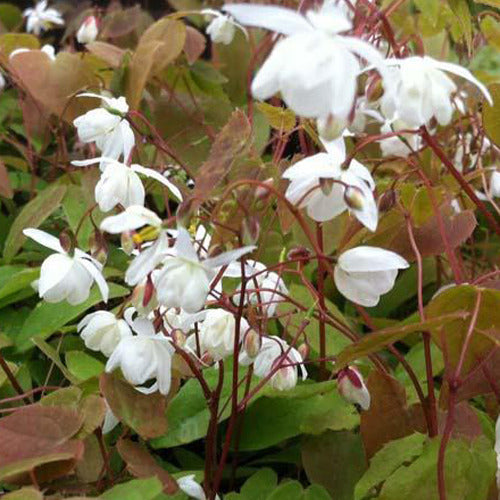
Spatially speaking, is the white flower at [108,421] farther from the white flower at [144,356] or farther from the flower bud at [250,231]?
the flower bud at [250,231]

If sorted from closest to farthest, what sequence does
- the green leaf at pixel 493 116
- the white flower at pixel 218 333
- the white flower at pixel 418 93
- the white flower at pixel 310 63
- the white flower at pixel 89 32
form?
the white flower at pixel 310 63
the white flower at pixel 418 93
the white flower at pixel 218 333
the green leaf at pixel 493 116
the white flower at pixel 89 32

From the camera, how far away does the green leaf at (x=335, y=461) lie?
33.3 inches

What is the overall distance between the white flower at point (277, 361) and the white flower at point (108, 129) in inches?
9.0

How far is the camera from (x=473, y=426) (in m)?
0.82

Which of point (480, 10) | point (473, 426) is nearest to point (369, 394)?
point (473, 426)

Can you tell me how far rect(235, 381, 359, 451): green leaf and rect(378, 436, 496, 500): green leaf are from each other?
5.1 inches

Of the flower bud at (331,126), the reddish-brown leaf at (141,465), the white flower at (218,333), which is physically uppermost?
the flower bud at (331,126)

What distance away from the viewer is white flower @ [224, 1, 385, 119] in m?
0.53

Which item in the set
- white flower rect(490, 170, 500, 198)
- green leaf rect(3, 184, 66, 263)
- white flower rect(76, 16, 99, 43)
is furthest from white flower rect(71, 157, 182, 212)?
white flower rect(76, 16, 99, 43)

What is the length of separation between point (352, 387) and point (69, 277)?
252 millimetres

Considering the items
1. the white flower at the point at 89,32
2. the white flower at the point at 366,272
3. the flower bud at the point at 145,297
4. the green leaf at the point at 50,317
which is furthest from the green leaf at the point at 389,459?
the white flower at the point at 89,32

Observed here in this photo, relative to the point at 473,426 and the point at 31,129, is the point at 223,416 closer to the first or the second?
the point at 473,426

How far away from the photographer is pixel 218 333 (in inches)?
29.8

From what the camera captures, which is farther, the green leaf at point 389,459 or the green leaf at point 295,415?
the green leaf at point 295,415
